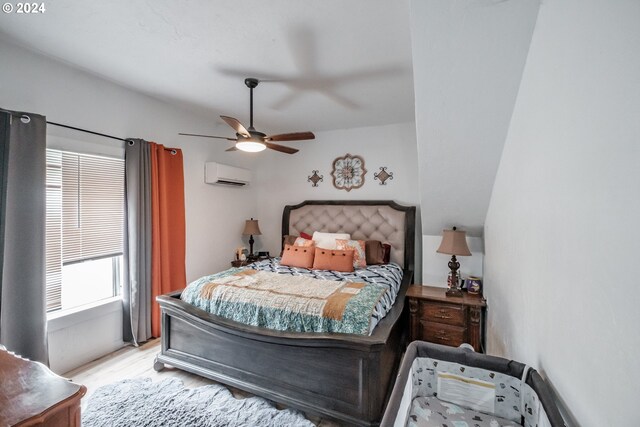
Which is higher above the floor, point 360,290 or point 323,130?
point 323,130

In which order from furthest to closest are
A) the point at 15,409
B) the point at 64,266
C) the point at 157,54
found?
the point at 64,266 → the point at 157,54 → the point at 15,409

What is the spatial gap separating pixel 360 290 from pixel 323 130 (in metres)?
2.65

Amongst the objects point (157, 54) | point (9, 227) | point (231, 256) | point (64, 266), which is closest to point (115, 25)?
point (157, 54)

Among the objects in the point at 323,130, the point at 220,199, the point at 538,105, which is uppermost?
the point at 323,130

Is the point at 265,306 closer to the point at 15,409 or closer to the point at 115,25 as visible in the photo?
the point at 15,409

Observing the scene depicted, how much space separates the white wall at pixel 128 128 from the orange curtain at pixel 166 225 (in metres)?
0.20

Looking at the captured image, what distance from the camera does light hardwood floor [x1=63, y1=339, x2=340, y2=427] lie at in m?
2.21

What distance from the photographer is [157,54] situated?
2109 mm

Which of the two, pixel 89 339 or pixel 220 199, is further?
pixel 220 199

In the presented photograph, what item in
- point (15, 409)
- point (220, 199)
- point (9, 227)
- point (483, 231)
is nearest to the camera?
point (15, 409)

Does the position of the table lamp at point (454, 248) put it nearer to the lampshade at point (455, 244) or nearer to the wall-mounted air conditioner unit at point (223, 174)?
the lampshade at point (455, 244)

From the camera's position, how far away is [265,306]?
202 cm

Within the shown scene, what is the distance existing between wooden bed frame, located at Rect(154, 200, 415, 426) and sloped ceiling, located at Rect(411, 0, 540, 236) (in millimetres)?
1262

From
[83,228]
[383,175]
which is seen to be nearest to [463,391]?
[383,175]
